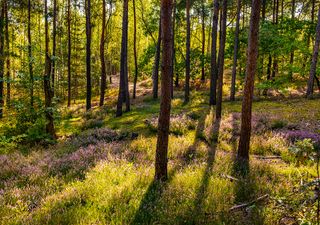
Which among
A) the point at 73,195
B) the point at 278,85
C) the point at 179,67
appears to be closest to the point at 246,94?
the point at 73,195

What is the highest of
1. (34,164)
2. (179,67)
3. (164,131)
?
(179,67)

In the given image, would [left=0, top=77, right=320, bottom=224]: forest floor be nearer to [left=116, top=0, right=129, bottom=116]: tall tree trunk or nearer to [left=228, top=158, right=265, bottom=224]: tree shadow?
[left=228, top=158, right=265, bottom=224]: tree shadow

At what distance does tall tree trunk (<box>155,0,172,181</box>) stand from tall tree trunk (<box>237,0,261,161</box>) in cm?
311

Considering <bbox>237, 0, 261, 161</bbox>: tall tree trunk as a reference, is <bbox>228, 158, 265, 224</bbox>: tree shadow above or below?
below

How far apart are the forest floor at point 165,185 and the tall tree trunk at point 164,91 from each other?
449mm

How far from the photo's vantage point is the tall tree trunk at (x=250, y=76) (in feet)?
27.1

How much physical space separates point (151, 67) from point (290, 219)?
1381 inches

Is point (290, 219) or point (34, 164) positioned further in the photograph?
point (34, 164)

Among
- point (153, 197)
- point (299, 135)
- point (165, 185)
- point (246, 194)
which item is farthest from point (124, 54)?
point (246, 194)

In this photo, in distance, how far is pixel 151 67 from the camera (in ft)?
128

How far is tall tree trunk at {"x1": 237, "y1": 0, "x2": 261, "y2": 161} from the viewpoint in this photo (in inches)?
325

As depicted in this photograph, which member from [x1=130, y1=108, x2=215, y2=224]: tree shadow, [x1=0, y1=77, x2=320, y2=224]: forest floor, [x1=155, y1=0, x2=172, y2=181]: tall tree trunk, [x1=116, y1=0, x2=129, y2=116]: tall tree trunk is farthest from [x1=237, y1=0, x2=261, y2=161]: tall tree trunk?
[x1=116, y1=0, x2=129, y2=116]: tall tree trunk

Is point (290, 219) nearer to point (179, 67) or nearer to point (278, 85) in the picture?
point (278, 85)

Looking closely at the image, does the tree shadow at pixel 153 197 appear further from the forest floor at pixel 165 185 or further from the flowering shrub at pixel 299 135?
the flowering shrub at pixel 299 135
